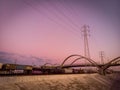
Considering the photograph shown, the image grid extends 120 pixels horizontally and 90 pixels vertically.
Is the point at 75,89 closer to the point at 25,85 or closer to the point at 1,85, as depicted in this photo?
the point at 25,85

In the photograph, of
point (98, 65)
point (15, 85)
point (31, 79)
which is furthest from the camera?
point (98, 65)

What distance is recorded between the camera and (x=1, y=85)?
19562mm

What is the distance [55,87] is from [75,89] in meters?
5.42

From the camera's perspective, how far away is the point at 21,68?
132 ft

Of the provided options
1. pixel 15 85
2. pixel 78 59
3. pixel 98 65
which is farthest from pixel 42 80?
pixel 78 59

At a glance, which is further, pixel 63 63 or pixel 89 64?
pixel 63 63

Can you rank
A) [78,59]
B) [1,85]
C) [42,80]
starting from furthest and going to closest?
1. [78,59]
2. [42,80]
3. [1,85]

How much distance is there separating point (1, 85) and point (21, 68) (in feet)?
68.9

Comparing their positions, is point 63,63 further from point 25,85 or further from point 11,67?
point 25,85

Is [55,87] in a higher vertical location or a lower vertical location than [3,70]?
lower

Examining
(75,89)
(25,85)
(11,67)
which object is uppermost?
(11,67)

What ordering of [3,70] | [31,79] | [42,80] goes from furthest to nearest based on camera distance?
[3,70] < [42,80] < [31,79]

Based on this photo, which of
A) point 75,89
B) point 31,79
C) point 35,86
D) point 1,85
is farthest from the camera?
point 75,89

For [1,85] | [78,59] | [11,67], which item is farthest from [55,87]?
[78,59]
